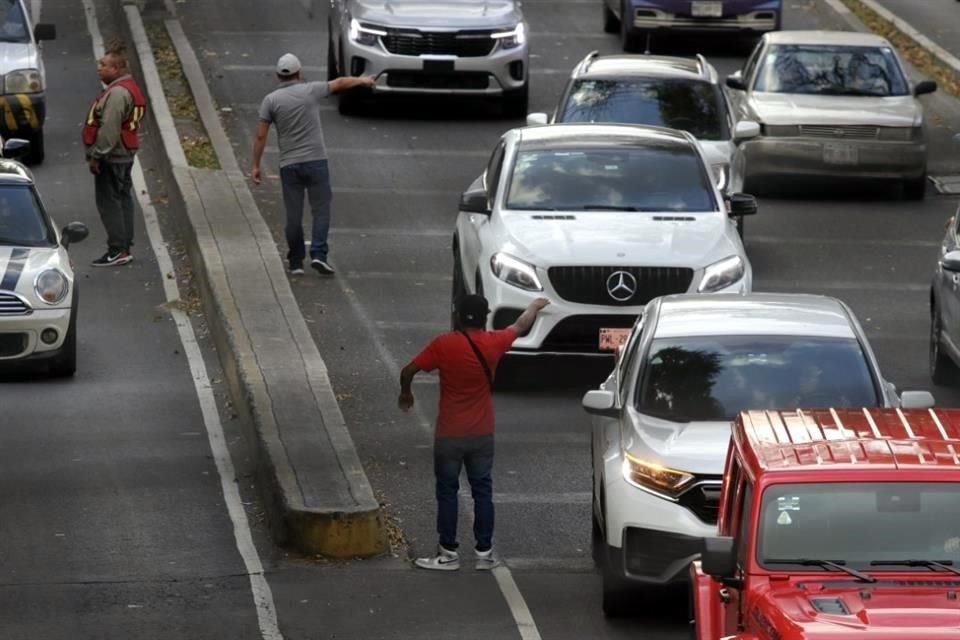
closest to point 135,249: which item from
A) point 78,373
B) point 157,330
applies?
point 157,330

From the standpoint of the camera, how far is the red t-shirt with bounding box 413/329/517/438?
1266 cm

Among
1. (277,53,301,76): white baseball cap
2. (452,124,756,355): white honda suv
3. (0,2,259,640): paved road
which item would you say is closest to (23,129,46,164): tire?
(0,2,259,640): paved road

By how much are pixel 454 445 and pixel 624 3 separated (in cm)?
2098

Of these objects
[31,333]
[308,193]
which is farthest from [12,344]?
[308,193]

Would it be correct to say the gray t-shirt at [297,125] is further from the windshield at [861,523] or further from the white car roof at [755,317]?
the windshield at [861,523]

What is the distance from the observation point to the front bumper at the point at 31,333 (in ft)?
56.5

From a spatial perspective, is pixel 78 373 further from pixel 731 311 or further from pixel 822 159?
pixel 822 159

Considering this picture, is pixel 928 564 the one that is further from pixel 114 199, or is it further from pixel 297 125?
pixel 114 199

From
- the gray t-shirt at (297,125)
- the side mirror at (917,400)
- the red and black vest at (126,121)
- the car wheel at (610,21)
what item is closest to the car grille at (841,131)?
the gray t-shirt at (297,125)

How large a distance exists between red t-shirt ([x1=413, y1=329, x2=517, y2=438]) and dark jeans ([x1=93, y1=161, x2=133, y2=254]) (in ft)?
30.2

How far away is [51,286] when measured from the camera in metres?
17.4

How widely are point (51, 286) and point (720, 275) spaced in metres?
4.89

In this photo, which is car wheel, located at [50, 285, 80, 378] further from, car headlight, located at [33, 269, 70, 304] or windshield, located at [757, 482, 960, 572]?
windshield, located at [757, 482, 960, 572]

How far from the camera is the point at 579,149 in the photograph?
18.5 metres
